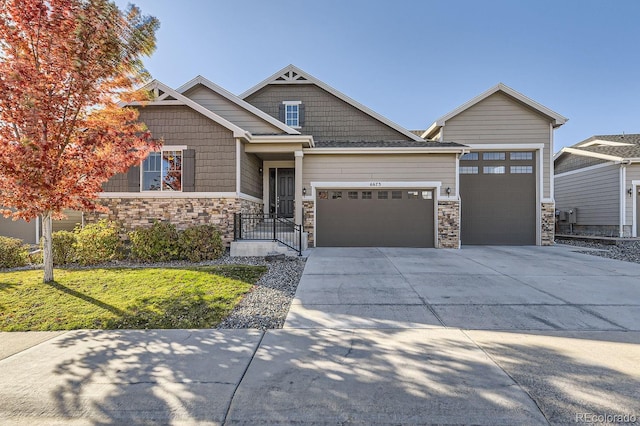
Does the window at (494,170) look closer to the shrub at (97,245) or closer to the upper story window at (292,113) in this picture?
the upper story window at (292,113)

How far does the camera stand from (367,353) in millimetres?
3080

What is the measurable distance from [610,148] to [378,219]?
14.1 metres

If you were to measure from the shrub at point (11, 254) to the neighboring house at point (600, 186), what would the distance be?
22925 mm

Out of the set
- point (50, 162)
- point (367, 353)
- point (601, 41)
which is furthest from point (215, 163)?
point (601, 41)

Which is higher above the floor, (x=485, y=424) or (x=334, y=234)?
(x=334, y=234)

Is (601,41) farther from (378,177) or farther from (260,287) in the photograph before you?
(260,287)

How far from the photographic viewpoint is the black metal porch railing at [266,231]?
9602 mm

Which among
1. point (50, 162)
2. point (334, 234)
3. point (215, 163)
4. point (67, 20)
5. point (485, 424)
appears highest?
point (67, 20)

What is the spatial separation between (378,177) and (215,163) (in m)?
6.10

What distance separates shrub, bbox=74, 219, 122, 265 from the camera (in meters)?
8.01

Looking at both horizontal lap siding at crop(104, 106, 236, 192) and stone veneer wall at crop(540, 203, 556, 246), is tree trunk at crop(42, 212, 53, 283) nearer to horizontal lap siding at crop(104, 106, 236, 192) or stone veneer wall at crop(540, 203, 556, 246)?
horizontal lap siding at crop(104, 106, 236, 192)

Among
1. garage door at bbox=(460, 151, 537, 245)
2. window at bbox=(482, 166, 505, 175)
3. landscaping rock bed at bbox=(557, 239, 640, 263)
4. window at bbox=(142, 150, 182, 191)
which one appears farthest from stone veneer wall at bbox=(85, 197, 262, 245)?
landscaping rock bed at bbox=(557, 239, 640, 263)

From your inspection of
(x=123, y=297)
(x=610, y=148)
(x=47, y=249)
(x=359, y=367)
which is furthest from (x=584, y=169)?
(x=47, y=249)
